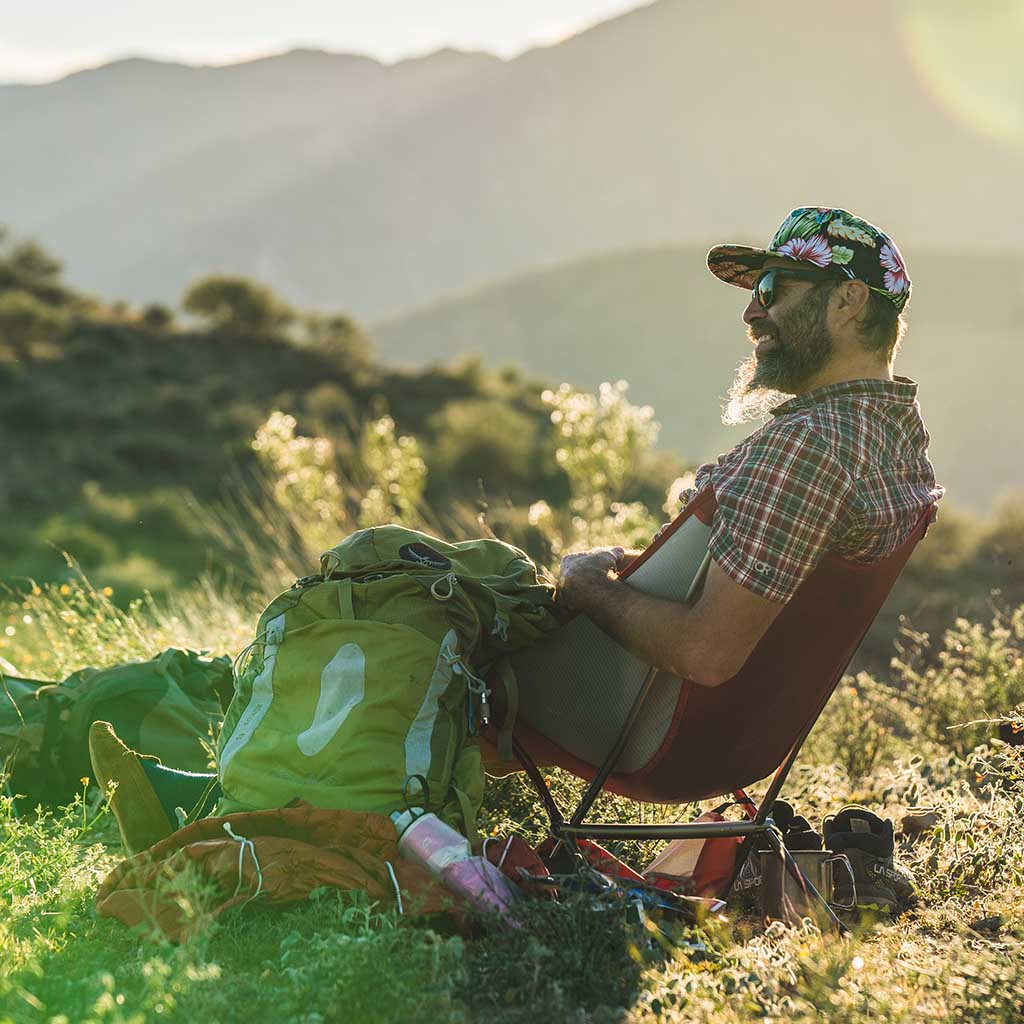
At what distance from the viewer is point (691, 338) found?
350 feet

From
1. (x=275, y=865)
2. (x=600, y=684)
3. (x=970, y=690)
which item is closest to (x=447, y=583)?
(x=600, y=684)

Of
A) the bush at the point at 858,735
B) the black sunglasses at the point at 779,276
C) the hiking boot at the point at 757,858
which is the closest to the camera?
the black sunglasses at the point at 779,276

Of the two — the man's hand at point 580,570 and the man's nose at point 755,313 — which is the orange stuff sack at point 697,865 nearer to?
the man's hand at point 580,570

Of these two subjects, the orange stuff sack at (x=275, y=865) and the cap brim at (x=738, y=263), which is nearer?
the orange stuff sack at (x=275, y=865)

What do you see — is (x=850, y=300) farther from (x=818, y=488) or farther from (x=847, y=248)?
(x=818, y=488)

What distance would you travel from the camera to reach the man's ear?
2.79 m

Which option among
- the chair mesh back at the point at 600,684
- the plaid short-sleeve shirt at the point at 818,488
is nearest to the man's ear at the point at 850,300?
the plaid short-sleeve shirt at the point at 818,488

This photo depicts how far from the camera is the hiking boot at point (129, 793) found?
2.95 metres

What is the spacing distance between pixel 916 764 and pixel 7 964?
2836 mm

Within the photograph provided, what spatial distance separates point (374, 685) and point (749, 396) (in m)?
1.14

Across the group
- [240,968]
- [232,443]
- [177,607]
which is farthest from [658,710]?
[232,443]

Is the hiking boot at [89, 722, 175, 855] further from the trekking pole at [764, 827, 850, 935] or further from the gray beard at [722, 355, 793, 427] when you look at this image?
the gray beard at [722, 355, 793, 427]

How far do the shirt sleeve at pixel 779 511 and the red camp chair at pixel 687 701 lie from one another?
0.25 ft

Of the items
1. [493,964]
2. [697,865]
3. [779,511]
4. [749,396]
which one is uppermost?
[749,396]
